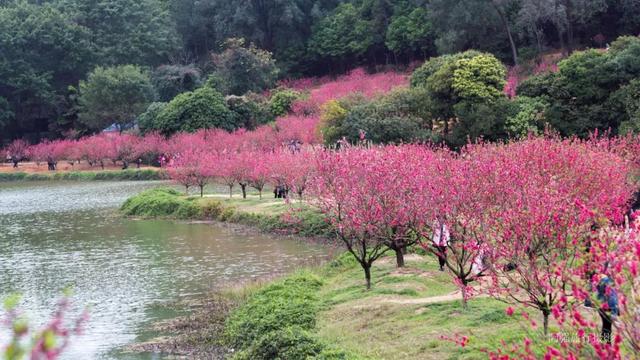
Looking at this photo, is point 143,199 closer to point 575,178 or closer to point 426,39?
point 575,178

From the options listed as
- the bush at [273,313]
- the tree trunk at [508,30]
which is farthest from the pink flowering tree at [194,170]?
the tree trunk at [508,30]

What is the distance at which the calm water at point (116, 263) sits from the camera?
910 inches

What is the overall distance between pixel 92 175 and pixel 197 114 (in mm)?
11044

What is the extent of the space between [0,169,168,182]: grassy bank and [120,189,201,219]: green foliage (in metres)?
18.0

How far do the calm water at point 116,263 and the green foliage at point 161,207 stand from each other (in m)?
1.26

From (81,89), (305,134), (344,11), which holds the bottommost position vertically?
(305,134)

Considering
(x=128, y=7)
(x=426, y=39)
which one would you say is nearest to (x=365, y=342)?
(x=426, y=39)

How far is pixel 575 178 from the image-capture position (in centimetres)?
2152

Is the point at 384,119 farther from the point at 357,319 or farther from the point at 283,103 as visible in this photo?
the point at 357,319

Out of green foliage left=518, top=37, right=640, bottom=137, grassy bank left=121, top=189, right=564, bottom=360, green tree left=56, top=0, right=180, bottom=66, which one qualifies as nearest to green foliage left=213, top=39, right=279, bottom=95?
green tree left=56, top=0, right=180, bottom=66

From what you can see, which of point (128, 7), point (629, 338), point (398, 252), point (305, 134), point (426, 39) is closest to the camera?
point (629, 338)

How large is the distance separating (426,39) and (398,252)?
5406 centimetres

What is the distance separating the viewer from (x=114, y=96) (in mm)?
79438

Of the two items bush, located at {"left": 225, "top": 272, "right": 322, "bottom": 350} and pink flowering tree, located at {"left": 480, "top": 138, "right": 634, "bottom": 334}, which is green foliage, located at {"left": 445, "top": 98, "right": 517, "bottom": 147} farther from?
bush, located at {"left": 225, "top": 272, "right": 322, "bottom": 350}
